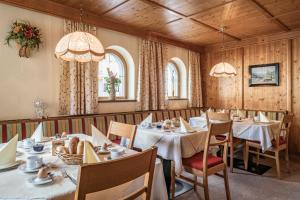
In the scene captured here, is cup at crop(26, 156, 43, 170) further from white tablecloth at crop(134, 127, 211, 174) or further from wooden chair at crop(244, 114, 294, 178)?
wooden chair at crop(244, 114, 294, 178)

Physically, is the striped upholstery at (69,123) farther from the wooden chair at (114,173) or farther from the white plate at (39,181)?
the wooden chair at (114,173)

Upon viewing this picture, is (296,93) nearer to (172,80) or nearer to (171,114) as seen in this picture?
(171,114)

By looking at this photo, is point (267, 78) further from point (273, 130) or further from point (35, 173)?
point (35, 173)

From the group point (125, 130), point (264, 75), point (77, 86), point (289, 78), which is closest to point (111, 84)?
point (77, 86)

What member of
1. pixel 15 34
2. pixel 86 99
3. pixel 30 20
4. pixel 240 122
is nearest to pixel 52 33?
pixel 30 20

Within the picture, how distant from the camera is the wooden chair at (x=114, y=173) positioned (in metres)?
0.89

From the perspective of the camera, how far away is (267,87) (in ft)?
15.6

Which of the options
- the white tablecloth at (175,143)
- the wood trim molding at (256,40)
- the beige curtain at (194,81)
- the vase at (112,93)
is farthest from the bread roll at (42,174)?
the wood trim molding at (256,40)

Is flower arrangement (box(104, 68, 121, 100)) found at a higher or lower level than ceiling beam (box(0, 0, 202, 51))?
lower

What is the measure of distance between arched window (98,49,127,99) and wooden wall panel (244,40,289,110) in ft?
9.49

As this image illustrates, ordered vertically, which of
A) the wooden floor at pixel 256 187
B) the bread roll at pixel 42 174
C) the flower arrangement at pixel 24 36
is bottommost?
the wooden floor at pixel 256 187

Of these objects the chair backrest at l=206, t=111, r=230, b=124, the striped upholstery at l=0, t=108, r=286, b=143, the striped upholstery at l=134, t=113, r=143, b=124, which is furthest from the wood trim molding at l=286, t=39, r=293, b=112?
the striped upholstery at l=134, t=113, r=143, b=124

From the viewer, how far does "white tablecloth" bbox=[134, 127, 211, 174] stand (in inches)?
93.3

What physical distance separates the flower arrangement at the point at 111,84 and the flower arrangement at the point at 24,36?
1390mm
